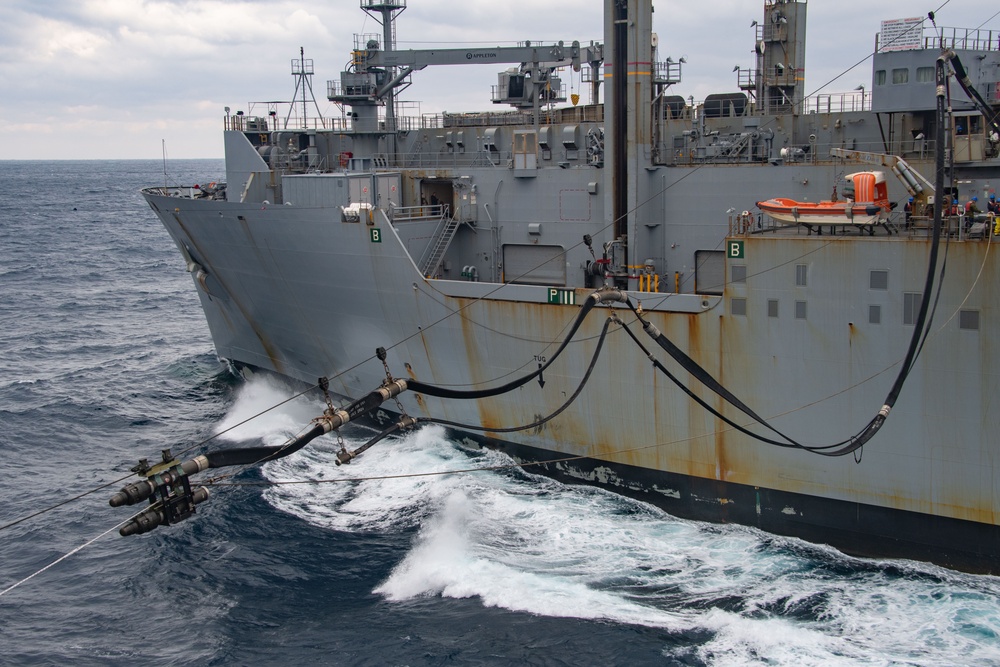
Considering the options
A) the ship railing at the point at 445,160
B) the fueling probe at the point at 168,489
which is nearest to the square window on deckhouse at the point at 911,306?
the fueling probe at the point at 168,489

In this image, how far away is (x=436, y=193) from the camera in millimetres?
25578

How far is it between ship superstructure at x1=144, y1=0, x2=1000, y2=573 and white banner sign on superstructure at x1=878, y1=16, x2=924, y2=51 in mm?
103

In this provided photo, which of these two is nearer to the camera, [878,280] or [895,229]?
[878,280]

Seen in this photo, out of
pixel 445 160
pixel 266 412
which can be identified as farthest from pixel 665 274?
pixel 266 412

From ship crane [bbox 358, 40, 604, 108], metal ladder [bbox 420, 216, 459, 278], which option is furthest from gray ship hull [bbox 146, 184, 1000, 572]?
ship crane [bbox 358, 40, 604, 108]

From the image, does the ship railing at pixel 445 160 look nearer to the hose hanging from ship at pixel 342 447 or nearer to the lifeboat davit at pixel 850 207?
the lifeboat davit at pixel 850 207

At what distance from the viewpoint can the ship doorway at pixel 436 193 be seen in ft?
82.9

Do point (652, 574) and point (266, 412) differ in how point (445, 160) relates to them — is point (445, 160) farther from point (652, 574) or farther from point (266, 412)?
point (652, 574)

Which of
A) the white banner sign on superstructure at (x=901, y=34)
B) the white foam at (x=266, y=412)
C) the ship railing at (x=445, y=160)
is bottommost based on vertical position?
the white foam at (x=266, y=412)

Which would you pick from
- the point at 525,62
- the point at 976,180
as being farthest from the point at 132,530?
the point at 525,62

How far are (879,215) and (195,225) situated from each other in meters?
20.0

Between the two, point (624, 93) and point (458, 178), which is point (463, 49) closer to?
point (458, 178)

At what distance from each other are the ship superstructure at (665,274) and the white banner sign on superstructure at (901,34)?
0.34 ft

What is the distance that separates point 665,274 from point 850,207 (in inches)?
223
